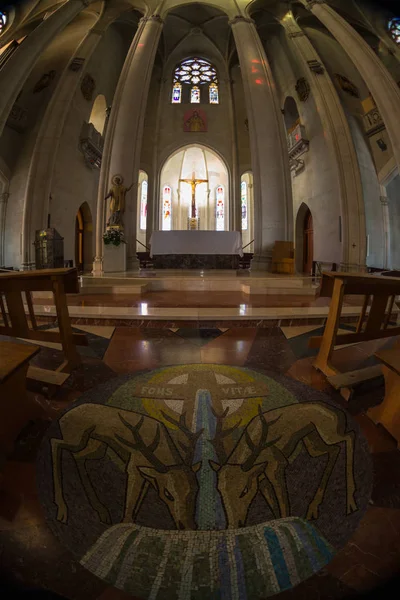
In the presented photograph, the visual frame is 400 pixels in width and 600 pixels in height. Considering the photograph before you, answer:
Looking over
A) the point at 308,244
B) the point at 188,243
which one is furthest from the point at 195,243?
the point at 308,244

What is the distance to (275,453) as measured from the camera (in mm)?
1232

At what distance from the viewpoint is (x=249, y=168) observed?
56.4 feet

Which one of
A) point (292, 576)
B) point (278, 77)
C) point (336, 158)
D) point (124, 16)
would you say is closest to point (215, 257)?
point (336, 158)

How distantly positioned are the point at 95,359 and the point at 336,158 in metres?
11.9

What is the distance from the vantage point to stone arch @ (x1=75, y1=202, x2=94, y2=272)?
14836 mm

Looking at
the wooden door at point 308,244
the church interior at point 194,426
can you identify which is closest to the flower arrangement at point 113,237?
the church interior at point 194,426

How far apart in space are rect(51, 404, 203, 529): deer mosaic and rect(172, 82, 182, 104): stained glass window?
20045 mm

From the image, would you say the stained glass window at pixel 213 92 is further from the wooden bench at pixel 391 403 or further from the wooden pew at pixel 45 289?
the wooden bench at pixel 391 403

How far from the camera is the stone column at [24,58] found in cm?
878

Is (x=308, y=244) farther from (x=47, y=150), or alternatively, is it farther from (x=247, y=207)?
(x=47, y=150)

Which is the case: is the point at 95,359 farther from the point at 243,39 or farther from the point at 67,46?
the point at 67,46

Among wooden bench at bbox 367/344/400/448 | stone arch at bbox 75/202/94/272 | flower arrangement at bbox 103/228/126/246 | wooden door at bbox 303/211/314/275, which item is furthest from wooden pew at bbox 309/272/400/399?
stone arch at bbox 75/202/94/272

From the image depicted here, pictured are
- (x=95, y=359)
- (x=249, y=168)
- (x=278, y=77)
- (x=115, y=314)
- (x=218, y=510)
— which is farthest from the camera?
(x=249, y=168)

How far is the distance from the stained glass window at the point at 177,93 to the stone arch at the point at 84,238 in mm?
8861
